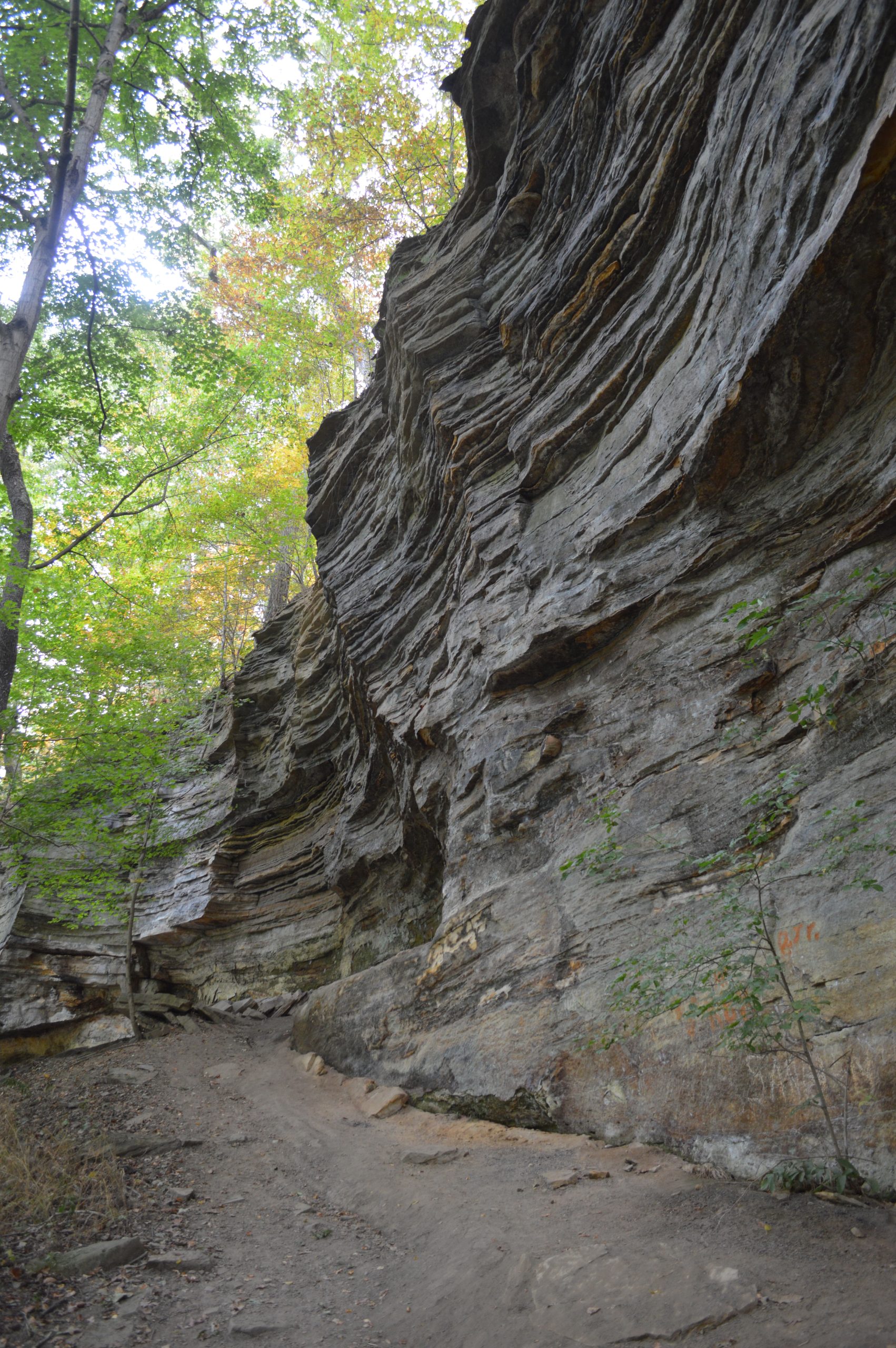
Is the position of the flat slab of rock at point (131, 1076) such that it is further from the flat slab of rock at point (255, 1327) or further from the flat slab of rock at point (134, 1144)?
the flat slab of rock at point (255, 1327)

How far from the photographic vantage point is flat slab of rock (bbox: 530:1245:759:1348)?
3627 millimetres

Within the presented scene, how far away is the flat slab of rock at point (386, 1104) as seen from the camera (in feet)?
27.8

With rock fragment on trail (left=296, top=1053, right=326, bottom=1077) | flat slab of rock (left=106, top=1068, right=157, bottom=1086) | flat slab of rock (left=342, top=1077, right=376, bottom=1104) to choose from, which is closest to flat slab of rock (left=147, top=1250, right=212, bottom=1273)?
flat slab of rock (left=342, top=1077, right=376, bottom=1104)

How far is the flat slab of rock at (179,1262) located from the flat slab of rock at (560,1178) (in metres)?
2.47

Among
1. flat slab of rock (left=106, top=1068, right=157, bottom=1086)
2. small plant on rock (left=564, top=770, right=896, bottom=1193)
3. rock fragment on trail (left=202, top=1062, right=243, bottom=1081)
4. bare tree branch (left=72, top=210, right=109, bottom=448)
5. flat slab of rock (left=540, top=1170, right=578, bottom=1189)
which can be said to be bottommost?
flat slab of rock (left=540, top=1170, right=578, bottom=1189)

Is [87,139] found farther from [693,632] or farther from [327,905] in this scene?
[327,905]

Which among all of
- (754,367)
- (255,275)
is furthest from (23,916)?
(255,275)

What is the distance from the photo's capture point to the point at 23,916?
16.0m

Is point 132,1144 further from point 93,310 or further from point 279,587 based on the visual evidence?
point 279,587

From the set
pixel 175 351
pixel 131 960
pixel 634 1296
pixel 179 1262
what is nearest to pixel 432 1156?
pixel 179 1262

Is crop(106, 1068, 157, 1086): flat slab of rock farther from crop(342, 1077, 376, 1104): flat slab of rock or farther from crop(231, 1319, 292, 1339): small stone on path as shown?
crop(231, 1319, 292, 1339): small stone on path

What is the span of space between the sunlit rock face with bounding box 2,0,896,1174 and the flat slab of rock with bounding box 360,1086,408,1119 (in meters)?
0.22

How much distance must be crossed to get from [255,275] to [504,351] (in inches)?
762

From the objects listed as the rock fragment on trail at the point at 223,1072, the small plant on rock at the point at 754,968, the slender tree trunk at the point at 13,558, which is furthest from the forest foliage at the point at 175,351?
the small plant on rock at the point at 754,968
